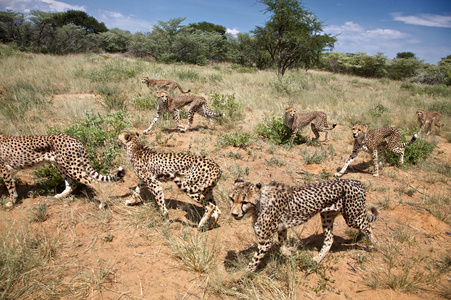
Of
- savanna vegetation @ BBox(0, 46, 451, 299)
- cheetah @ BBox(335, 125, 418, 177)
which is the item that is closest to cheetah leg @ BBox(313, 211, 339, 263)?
savanna vegetation @ BBox(0, 46, 451, 299)

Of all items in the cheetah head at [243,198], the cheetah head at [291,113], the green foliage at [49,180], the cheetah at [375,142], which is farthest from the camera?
the cheetah head at [291,113]

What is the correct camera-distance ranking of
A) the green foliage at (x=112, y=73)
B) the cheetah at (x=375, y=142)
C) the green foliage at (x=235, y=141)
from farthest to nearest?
the green foliage at (x=112, y=73) < the green foliage at (x=235, y=141) < the cheetah at (x=375, y=142)

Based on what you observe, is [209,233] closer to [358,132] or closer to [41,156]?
[41,156]

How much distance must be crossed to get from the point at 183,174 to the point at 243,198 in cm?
148

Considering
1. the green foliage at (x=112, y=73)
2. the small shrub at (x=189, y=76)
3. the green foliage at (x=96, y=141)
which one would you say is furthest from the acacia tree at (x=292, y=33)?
the green foliage at (x=96, y=141)

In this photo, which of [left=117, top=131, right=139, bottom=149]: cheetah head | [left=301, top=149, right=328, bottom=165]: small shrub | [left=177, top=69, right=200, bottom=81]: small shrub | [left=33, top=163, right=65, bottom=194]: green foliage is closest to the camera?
[left=117, top=131, right=139, bottom=149]: cheetah head

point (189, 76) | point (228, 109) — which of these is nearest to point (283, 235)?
point (228, 109)

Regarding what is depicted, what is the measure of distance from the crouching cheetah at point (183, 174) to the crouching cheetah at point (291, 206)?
83 centimetres

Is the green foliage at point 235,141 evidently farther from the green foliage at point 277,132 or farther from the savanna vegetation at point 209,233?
the green foliage at point 277,132

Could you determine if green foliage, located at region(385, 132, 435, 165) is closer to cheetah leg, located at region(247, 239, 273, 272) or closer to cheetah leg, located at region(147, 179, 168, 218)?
cheetah leg, located at region(247, 239, 273, 272)

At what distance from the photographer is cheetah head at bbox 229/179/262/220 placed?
3002 millimetres

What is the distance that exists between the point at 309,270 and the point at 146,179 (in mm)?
2831

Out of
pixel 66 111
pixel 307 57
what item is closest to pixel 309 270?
pixel 66 111

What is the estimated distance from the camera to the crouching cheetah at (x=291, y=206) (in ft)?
10.3
